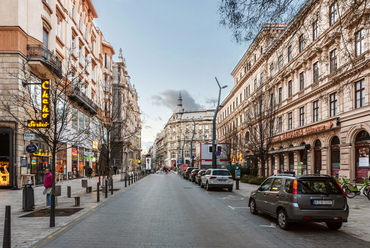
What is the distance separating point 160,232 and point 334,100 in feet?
74.8

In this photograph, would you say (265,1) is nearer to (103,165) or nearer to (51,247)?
(51,247)

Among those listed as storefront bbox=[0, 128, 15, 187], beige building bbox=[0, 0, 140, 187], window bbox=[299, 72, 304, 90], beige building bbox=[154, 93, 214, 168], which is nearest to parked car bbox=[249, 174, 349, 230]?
beige building bbox=[0, 0, 140, 187]

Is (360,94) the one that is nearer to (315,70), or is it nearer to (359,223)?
(315,70)

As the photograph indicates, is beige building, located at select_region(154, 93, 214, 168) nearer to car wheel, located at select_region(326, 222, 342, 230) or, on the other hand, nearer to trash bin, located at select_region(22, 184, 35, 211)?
trash bin, located at select_region(22, 184, 35, 211)

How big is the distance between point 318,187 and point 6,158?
20021mm

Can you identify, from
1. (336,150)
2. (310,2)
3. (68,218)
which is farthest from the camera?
(336,150)

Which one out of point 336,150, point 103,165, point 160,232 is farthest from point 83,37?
point 160,232

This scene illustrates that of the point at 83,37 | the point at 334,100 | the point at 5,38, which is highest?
the point at 83,37

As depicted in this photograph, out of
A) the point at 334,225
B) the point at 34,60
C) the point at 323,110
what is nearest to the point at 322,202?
the point at 334,225

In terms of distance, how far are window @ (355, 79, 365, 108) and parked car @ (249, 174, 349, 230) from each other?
16.2 metres

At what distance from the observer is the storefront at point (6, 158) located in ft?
69.4

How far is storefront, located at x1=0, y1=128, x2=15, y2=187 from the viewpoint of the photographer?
21.1 m

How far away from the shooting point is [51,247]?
6.79m

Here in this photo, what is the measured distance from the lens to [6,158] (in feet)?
70.3
